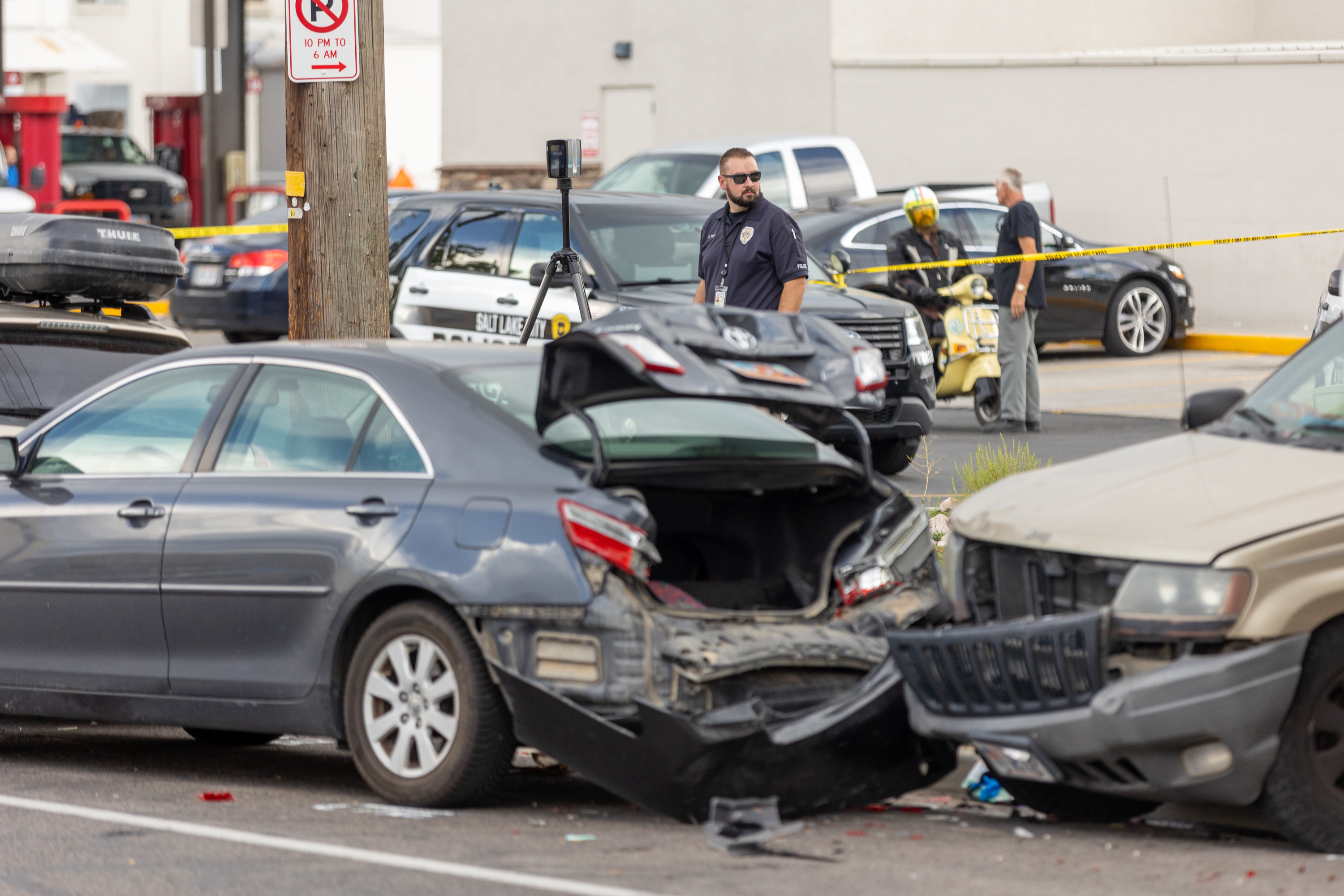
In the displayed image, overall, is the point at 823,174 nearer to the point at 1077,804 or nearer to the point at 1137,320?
the point at 1137,320

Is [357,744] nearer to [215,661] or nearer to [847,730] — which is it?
[215,661]

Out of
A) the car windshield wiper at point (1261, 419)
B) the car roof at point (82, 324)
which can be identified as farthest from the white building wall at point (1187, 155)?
the car windshield wiper at point (1261, 419)

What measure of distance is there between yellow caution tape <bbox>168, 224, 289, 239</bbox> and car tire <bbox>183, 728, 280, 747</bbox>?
29.4 feet

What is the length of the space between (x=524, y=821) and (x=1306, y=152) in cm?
1774

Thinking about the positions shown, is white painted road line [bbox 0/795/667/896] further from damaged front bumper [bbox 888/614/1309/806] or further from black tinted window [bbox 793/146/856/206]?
black tinted window [bbox 793/146/856/206]

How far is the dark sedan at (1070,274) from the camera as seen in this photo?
16.9 metres

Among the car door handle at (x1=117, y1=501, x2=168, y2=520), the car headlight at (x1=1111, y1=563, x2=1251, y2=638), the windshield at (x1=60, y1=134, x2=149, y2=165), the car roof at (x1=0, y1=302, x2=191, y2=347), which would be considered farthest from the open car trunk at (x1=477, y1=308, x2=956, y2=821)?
the windshield at (x1=60, y1=134, x2=149, y2=165)

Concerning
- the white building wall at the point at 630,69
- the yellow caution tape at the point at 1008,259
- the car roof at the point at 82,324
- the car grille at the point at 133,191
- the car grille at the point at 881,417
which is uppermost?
the white building wall at the point at 630,69

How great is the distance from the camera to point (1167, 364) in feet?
63.7

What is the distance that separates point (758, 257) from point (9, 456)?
3.88 m

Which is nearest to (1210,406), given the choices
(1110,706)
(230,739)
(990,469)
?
(1110,706)

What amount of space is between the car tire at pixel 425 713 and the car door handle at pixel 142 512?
0.91m

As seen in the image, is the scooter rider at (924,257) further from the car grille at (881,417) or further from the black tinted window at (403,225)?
the black tinted window at (403,225)

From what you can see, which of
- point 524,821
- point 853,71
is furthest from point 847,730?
point 853,71
